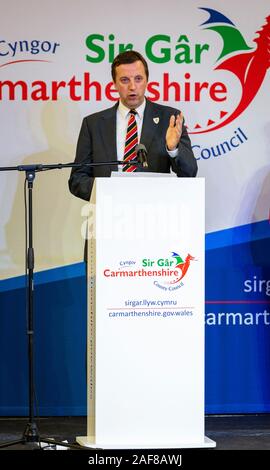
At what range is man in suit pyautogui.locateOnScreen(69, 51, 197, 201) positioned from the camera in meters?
6.30

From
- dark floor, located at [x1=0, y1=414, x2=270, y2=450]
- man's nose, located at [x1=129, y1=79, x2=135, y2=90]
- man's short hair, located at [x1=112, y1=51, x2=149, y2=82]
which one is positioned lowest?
dark floor, located at [x1=0, y1=414, x2=270, y2=450]

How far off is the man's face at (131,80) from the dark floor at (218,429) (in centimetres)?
221

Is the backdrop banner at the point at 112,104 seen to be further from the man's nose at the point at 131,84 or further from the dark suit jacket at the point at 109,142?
the man's nose at the point at 131,84

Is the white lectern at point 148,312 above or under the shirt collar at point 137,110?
under

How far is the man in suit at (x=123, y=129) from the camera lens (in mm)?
6305

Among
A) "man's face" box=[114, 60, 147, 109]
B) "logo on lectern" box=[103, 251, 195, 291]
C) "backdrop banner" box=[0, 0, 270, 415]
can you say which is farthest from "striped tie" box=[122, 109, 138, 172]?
"logo on lectern" box=[103, 251, 195, 291]

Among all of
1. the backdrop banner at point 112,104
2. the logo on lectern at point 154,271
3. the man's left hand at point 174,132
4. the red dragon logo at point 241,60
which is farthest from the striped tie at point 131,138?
the logo on lectern at point 154,271

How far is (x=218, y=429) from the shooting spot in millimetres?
6543

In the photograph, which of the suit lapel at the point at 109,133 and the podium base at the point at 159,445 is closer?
the podium base at the point at 159,445

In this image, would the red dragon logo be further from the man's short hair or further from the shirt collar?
the man's short hair

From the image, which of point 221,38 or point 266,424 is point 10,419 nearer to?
point 266,424

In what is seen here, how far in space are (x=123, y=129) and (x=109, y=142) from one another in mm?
145

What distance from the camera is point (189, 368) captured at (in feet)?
17.5
